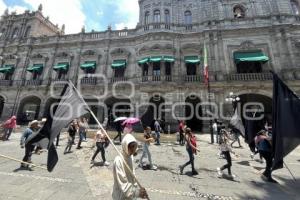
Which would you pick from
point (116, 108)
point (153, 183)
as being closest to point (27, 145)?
point (153, 183)

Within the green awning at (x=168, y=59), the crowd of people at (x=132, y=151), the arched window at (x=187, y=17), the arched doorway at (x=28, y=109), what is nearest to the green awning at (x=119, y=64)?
the green awning at (x=168, y=59)

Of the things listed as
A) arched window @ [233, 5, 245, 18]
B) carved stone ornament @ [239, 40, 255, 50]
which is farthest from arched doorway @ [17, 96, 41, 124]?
arched window @ [233, 5, 245, 18]

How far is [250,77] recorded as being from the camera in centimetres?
1794

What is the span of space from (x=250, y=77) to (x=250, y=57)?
6.63 feet

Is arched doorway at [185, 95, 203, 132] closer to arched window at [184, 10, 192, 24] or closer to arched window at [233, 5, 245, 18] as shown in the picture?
arched window at [184, 10, 192, 24]

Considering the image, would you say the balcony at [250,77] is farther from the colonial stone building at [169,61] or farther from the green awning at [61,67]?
the green awning at [61,67]

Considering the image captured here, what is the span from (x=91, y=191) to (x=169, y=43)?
57.8 feet

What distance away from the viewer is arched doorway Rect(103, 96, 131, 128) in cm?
2170

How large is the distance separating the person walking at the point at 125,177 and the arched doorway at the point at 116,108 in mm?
18580

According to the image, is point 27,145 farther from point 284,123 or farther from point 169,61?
point 169,61

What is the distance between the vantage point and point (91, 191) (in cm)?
511

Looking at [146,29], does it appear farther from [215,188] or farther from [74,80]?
[215,188]

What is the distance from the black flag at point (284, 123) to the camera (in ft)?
17.1

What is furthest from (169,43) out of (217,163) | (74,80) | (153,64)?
(217,163)
